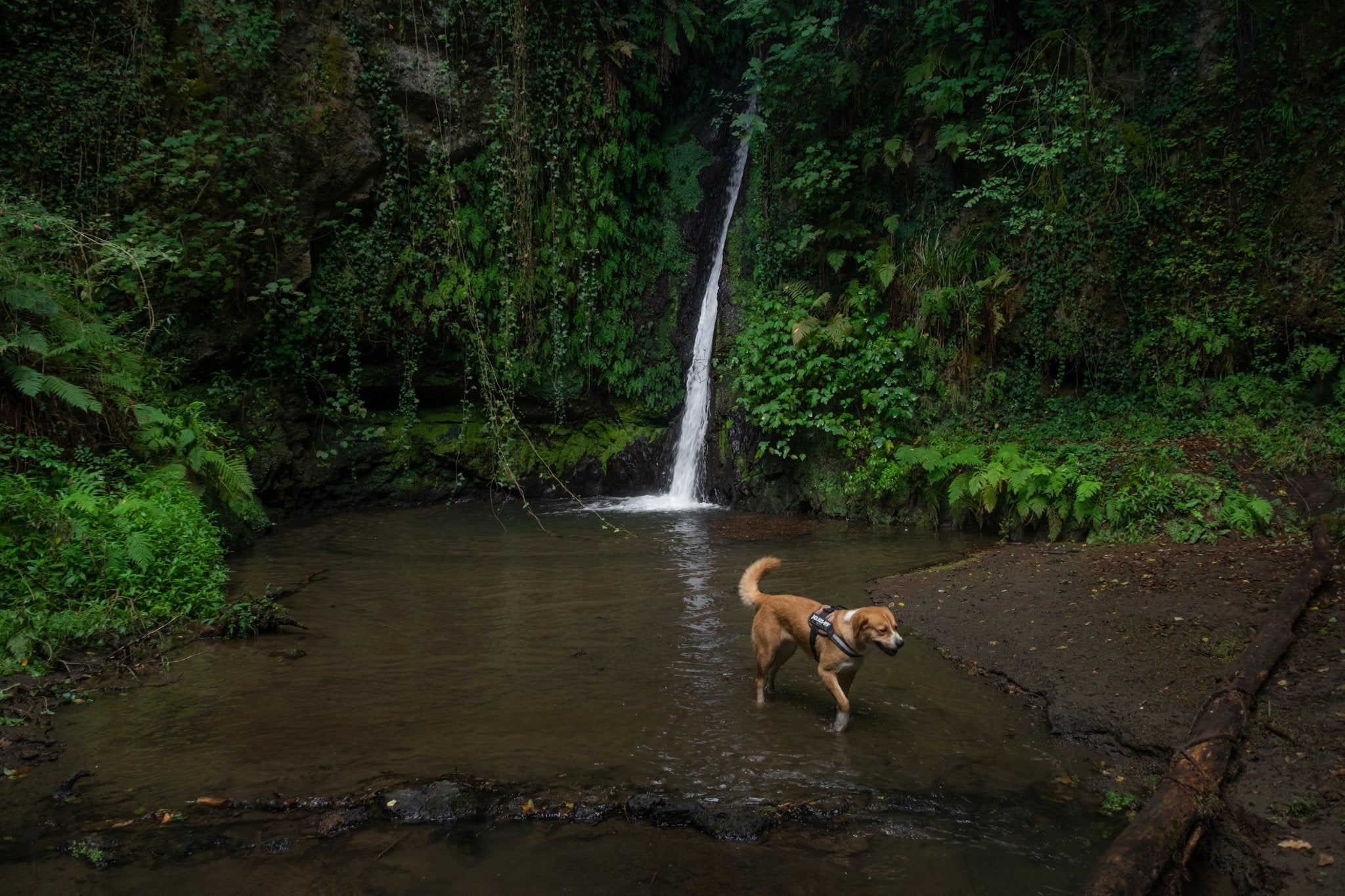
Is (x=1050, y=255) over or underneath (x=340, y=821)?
over

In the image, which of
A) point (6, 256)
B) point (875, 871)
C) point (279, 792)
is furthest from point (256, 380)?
point (875, 871)

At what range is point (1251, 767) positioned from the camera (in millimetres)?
3721

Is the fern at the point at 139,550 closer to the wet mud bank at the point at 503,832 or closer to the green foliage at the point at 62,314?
the green foliage at the point at 62,314

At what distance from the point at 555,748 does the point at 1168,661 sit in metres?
4.04

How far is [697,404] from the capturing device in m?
13.6

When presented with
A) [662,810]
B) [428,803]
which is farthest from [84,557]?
[662,810]

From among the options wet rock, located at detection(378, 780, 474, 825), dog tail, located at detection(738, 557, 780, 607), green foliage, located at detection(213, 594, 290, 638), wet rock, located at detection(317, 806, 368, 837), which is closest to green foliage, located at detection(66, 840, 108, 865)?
wet rock, located at detection(317, 806, 368, 837)

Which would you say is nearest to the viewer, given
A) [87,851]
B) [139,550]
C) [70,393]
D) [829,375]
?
[87,851]

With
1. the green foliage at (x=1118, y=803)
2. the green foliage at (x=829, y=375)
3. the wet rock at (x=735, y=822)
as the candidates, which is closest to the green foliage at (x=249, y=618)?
the wet rock at (x=735, y=822)

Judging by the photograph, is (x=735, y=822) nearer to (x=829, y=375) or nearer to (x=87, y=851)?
(x=87, y=851)

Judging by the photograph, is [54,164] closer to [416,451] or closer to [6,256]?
[6,256]

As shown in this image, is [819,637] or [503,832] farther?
[819,637]

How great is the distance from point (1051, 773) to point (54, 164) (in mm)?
12495

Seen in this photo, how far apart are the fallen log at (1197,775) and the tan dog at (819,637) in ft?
4.42
